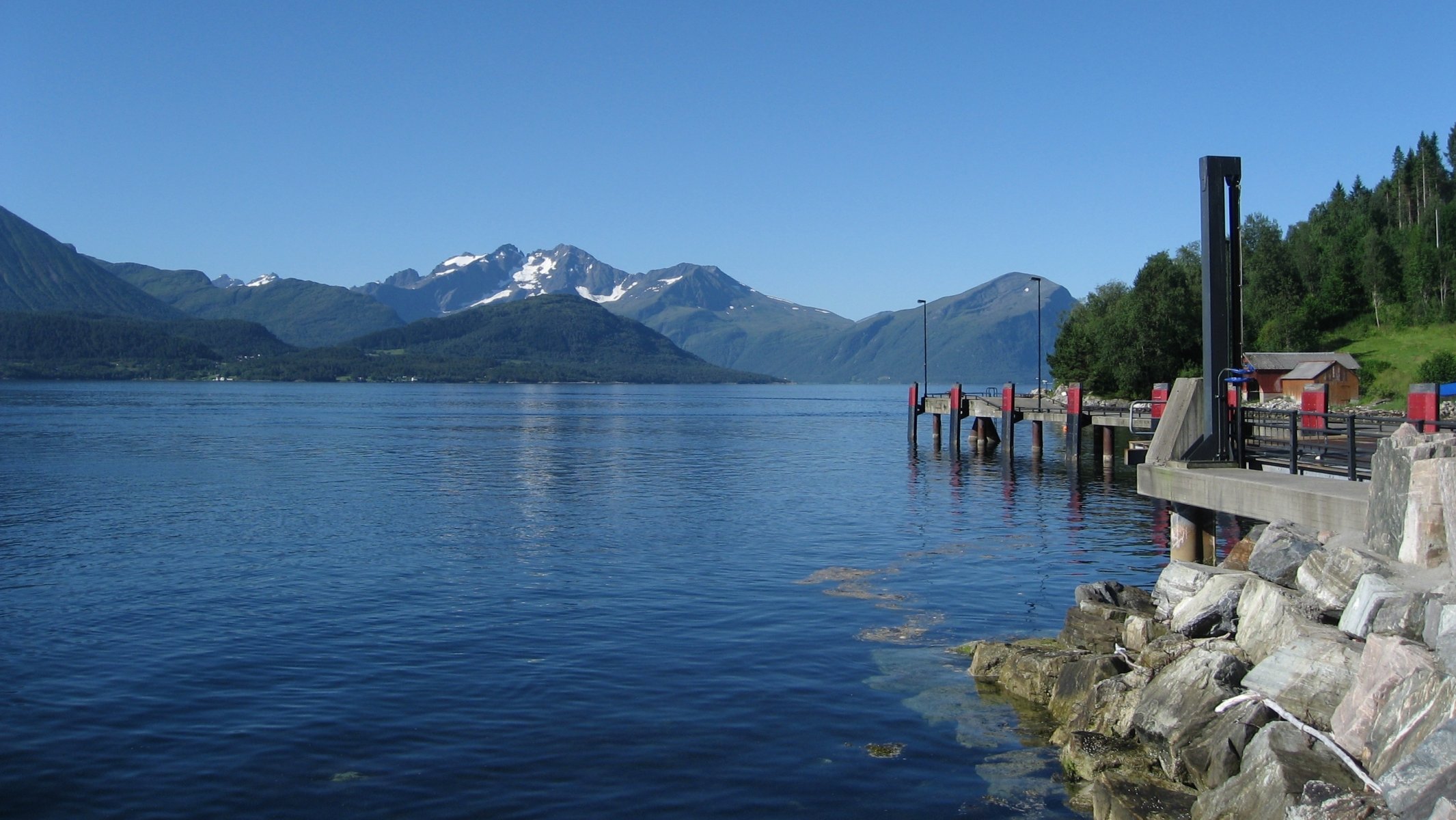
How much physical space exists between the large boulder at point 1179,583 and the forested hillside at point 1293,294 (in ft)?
278

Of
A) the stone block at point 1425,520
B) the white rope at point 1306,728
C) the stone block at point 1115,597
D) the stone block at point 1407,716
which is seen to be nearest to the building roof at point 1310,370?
the stone block at point 1115,597

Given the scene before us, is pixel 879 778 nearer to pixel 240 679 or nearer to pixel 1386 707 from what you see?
pixel 1386 707

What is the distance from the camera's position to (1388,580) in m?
11.5

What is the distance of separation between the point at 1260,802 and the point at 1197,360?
101726 mm

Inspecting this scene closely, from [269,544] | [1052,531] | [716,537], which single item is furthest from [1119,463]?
[269,544]

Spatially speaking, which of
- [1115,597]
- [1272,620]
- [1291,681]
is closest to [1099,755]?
[1291,681]

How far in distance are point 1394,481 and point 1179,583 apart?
12.3ft

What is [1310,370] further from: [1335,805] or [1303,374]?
[1335,805]

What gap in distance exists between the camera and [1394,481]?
12836 millimetres

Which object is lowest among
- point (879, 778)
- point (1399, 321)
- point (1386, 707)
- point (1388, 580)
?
point (879, 778)

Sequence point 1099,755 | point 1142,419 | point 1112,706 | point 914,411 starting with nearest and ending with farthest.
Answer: point 1099,755
point 1112,706
point 1142,419
point 914,411

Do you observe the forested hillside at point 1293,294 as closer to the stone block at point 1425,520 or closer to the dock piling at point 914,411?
the dock piling at point 914,411

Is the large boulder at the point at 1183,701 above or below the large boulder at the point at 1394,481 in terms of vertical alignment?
below

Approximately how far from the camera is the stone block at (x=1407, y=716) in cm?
912
